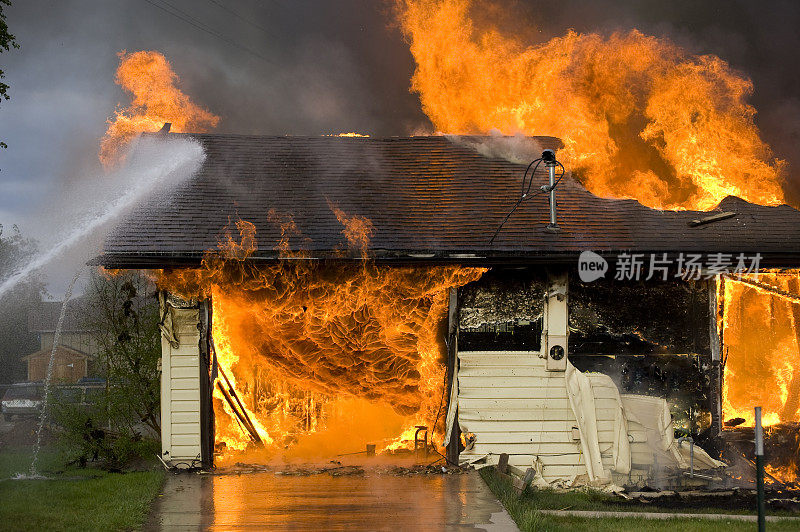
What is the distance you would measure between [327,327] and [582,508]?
4858mm

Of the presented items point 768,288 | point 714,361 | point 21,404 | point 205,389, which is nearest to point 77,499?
point 205,389

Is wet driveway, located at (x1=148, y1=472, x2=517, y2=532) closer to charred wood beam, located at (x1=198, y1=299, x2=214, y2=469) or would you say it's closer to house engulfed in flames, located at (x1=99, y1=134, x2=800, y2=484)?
charred wood beam, located at (x1=198, y1=299, x2=214, y2=469)

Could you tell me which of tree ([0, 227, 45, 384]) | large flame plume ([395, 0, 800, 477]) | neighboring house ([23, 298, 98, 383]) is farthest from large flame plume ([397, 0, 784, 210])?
tree ([0, 227, 45, 384])

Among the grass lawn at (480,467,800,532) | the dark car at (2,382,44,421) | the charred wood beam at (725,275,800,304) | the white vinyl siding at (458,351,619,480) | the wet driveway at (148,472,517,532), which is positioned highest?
the charred wood beam at (725,275,800,304)

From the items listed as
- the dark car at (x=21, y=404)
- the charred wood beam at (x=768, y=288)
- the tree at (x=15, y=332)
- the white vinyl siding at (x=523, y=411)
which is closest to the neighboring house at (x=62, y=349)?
the tree at (x=15, y=332)

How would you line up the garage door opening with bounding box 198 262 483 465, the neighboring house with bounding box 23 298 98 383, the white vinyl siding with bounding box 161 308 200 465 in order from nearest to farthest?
the white vinyl siding with bounding box 161 308 200 465
the garage door opening with bounding box 198 262 483 465
the neighboring house with bounding box 23 298 98 383

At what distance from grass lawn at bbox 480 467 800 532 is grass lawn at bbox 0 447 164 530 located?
4605mm

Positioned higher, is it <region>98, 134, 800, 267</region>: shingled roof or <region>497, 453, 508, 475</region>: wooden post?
<region>98, 134, 800, 267</region>: shingled roof

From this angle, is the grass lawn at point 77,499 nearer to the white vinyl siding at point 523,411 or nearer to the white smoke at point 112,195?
the white smoke at point 112,195

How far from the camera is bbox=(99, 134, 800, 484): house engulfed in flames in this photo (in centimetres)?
997

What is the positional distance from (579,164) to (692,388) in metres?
→ 4.98

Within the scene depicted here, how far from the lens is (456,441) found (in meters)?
10.2

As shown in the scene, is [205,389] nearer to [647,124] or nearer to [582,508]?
[582,508]

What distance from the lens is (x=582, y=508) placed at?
343 inches
